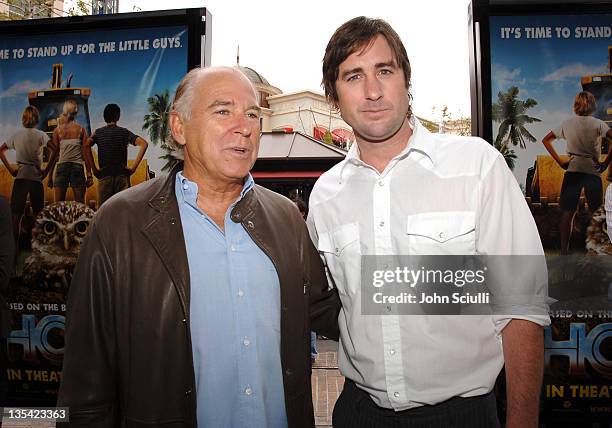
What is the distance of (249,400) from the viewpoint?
1540 millimetres

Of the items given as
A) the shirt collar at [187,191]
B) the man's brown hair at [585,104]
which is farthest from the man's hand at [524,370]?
the man's brown hair at [585,104]

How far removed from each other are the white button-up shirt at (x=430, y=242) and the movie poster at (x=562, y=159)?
128 centimetres

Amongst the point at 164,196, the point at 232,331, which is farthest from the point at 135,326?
the point at 164,196

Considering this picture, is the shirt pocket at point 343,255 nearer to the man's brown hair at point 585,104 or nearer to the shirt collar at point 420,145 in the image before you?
the shirt collar at point 420,145

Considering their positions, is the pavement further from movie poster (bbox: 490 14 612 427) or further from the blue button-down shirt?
the blue button-down shirt

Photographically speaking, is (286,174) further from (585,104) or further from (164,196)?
(164,196)

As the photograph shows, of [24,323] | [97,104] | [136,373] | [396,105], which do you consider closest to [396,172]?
[396,105]

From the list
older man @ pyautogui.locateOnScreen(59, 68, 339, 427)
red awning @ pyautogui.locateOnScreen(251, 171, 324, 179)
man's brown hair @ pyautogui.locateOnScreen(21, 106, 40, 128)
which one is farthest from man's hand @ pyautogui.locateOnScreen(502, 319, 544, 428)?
red awning @ pyautogui.locateOnScreen(251, 171, 324, 179)

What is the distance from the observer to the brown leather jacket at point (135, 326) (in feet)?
4.82

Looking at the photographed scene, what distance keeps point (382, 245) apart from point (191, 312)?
2.35 ft

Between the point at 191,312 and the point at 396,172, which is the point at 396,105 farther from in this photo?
the point at 191,312

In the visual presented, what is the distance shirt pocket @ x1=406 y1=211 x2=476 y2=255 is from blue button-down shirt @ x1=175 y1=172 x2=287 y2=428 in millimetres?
549

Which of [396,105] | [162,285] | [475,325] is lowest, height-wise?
[475,325]

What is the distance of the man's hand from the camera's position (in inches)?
57.3
